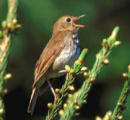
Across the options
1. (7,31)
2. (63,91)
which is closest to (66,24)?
(63,91)

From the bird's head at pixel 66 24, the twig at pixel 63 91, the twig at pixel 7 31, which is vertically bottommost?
the bird's head at pixel 66 24

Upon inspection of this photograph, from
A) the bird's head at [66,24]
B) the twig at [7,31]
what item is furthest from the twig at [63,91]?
the bird's head at [66,24]

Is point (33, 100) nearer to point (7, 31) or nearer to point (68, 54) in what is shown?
point (68, 54)

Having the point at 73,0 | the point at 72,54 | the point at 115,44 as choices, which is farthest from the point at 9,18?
the point at 73,0

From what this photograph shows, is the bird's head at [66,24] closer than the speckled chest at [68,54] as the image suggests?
No

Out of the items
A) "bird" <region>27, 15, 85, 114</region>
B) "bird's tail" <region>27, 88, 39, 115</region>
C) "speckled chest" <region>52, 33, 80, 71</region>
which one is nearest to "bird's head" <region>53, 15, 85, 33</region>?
"bird" <region>27, 15, 85, 114</region>

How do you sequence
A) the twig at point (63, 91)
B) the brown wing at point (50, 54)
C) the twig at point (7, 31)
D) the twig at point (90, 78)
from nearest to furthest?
the twig at point (7, 31) → the twig at point (90, 78) → the twig at point (63, 91) → the brown wing at point (50, 54)

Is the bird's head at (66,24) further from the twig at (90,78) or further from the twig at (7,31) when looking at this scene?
the twig at (7,31)
